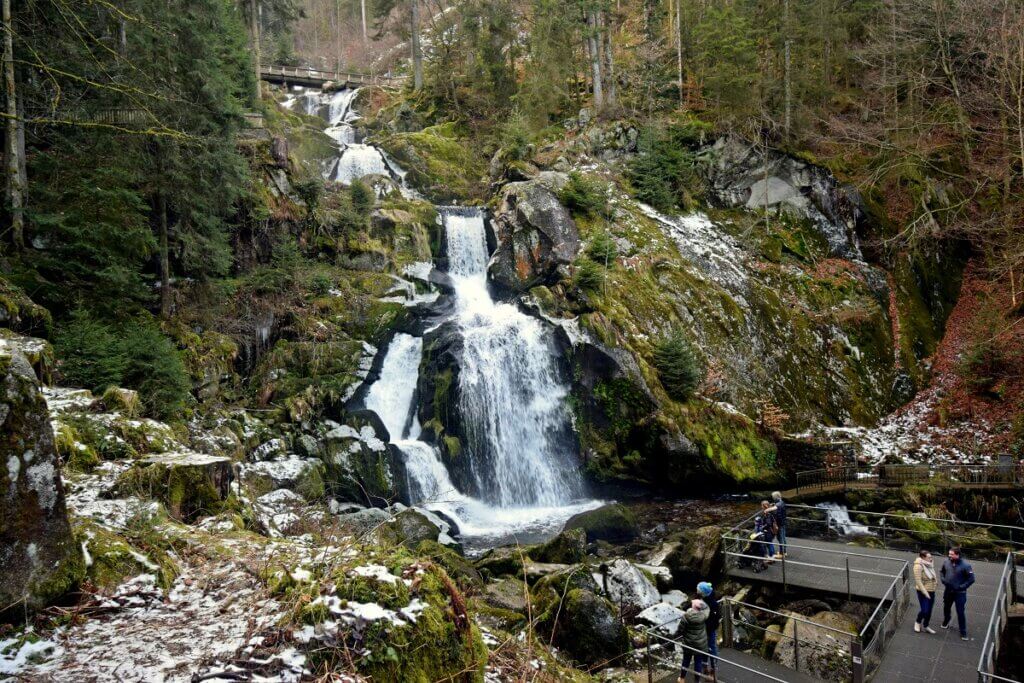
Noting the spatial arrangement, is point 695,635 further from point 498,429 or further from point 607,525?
point 498,429

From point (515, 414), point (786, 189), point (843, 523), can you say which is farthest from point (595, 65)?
point (843, 523)

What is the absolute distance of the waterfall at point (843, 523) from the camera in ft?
45.9

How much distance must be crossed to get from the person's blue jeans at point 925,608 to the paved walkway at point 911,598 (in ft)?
0.65

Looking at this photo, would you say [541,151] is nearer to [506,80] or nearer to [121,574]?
[506,80]

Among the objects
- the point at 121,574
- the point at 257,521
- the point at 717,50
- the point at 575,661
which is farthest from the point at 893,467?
the point at 717,50

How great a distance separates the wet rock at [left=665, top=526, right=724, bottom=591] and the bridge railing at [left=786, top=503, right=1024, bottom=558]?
212cm

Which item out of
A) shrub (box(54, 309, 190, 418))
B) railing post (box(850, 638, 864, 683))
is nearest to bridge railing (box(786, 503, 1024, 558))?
railing post (box(850, 638, 864, 683))

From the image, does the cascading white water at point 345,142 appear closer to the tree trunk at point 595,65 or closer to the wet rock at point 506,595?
the tree trunk at point 595,65

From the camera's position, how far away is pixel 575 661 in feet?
26.0

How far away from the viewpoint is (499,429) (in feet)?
57.5

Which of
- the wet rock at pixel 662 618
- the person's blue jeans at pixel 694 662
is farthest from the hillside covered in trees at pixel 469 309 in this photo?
the wet rock at pixel 662 618

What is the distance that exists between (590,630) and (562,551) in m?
3.83

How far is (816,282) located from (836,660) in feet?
58.2

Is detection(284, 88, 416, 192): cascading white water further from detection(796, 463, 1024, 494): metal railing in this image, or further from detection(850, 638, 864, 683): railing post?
detection(850, 638, 864, 683): railing post
